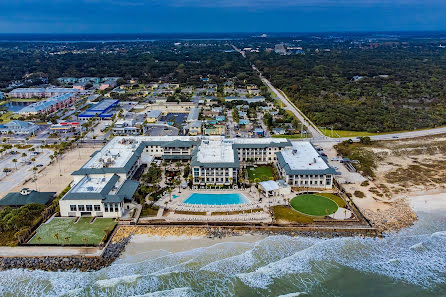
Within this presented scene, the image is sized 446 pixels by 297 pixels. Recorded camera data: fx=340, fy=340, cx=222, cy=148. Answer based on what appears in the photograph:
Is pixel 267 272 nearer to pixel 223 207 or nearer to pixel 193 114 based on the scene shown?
pixel 223 207

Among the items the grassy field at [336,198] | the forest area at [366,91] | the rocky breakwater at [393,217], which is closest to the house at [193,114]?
the forest area at [366,91]

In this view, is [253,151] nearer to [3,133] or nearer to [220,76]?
[3,133]

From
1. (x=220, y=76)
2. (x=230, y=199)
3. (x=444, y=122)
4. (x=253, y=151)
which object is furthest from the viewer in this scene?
(x=220, y=76)

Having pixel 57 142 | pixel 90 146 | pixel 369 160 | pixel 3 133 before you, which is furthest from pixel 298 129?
pixel 3 133

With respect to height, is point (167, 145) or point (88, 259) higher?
point (167, 145)

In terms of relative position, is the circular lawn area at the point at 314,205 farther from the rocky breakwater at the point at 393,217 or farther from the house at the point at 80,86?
the house at the point at 80,86

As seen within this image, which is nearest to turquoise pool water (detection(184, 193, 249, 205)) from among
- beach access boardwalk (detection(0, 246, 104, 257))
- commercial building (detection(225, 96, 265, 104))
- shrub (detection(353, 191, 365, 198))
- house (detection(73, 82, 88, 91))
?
beach access boardwalk (detection(0, 246, 104, 257))
